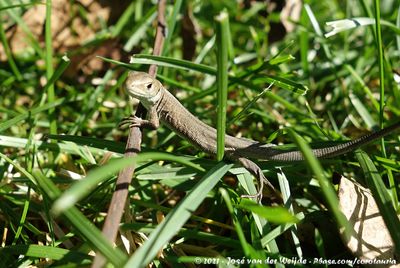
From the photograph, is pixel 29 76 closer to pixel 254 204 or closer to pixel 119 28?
pixel 119 28

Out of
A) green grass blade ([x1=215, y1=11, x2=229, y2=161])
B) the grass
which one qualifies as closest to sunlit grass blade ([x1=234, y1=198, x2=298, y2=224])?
the grass

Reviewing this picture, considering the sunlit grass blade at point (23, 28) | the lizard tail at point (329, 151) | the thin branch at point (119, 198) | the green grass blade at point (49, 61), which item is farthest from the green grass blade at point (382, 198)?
the sunlit grass blade at point (23, 28)

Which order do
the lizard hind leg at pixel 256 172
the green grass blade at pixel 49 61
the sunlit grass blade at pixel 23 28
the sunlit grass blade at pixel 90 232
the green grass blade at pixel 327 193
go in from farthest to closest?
the sunlit grass blade at pixel 23 28
the green grass blade at pixel 49 61
the lizard hind leg at pixel 256 172
the sunlit grass blade at pixel 90 232
the green grass blade at pixel 327 193

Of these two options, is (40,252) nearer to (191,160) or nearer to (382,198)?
(191,160)

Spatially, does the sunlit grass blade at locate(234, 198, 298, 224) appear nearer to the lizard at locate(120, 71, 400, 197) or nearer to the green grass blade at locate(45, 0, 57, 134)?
the lizard at locate(120, 71, 400, 197)

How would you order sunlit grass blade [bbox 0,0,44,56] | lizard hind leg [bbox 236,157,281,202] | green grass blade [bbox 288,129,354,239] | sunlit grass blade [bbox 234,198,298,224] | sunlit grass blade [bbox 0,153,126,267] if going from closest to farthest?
1. green grass blade [bbox 288,129,354,239]
2. sunlit grass blade [bbox 0,153,126,267]
3. sunlit grass blade [bbox 234,198,298,224]
4. lizard hind leg [bbox 236,157,281,202]
5. sunlit grass blade [bbox 0,0,44,56]

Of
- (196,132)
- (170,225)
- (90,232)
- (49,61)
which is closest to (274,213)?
(170,225)

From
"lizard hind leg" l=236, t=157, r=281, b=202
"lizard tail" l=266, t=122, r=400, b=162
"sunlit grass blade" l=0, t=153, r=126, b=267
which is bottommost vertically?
"sunlit grass blade" l=0, t=153, r=126, b=267

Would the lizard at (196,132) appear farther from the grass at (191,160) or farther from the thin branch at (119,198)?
the thin branch at (119,198)

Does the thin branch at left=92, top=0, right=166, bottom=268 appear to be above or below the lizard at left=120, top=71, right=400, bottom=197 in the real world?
below
